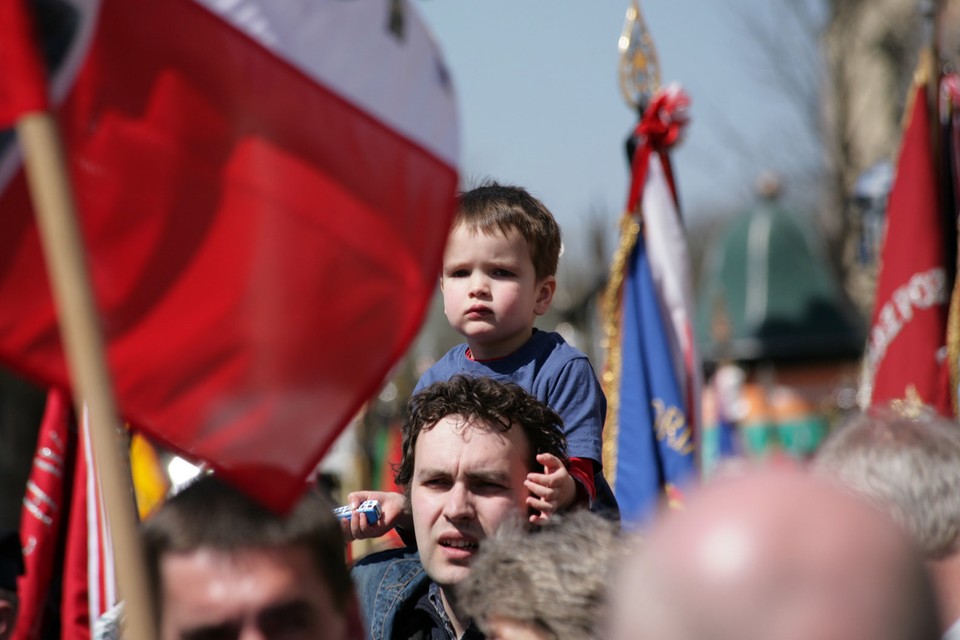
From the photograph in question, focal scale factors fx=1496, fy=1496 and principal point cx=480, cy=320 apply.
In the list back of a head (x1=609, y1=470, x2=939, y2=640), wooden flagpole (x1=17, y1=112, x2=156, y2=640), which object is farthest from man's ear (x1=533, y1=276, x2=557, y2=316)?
back of a head (x1=609, y1=470, x2=939, y2=640)

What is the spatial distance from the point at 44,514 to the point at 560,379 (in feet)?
7.27

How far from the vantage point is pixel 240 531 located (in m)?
2.28

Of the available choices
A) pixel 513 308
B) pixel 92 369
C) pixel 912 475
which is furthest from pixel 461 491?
pixel 92 369

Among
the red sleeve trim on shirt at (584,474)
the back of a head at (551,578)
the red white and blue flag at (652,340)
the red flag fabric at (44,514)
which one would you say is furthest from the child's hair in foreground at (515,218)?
the red white and blue flag at (652,340)

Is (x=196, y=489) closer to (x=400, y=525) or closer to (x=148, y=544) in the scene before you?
(x=148, y=544)

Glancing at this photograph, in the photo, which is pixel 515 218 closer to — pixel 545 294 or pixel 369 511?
pixel 545 294

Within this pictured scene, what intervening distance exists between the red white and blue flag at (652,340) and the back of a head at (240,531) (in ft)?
14.0

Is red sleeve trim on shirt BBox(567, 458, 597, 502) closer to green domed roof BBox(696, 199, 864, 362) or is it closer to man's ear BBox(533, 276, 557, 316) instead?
man's ear BBox(533, 276, 557, 316)

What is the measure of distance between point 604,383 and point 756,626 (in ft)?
18.5

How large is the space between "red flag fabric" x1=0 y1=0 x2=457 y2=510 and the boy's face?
135 cm

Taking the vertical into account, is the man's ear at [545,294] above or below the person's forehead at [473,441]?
above

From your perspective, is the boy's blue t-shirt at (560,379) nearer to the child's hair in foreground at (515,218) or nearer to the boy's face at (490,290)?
the boy's face at (490,290)

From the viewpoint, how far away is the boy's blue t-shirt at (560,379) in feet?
12.6

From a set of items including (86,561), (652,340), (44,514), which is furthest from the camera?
(652,340)
